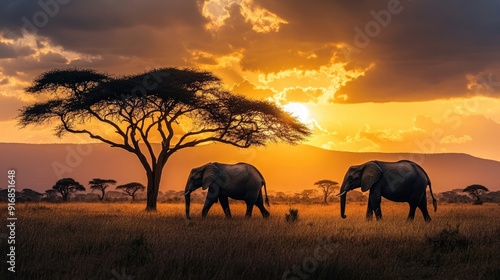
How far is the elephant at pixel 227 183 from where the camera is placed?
80.6 ft

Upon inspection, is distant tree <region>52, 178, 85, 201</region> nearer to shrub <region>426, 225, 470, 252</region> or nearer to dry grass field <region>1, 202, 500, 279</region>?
dry grass field <region>1, 202, 500, 279</region>

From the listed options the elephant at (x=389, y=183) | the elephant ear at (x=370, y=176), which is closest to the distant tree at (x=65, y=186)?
the elephant at (x=389, y=183)

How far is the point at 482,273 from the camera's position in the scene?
38.0 feet

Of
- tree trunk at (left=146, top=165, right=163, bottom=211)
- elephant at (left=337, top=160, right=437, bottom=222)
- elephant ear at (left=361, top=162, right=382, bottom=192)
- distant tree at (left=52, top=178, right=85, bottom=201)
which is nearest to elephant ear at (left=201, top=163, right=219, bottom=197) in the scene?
elephant at (left=337, top=160, right=437, bottom=222)

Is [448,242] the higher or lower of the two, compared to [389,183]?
lower

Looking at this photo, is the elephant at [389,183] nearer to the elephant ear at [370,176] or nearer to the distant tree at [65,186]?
the elephant ear at [370,176]

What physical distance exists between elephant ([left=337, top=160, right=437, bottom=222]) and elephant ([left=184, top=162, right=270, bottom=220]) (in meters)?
3.57

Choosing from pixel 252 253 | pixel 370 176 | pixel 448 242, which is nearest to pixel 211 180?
pixel 370 176

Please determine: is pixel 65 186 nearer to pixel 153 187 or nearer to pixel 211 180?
pixel 153 187

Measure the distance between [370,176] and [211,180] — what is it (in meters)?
5.89

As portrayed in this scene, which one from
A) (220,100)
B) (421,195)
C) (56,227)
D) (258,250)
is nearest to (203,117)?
(220,100)

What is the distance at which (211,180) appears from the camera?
24484 millimetres

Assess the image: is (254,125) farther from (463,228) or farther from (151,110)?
(463,228)

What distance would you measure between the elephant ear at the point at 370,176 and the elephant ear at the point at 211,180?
5.45 m
